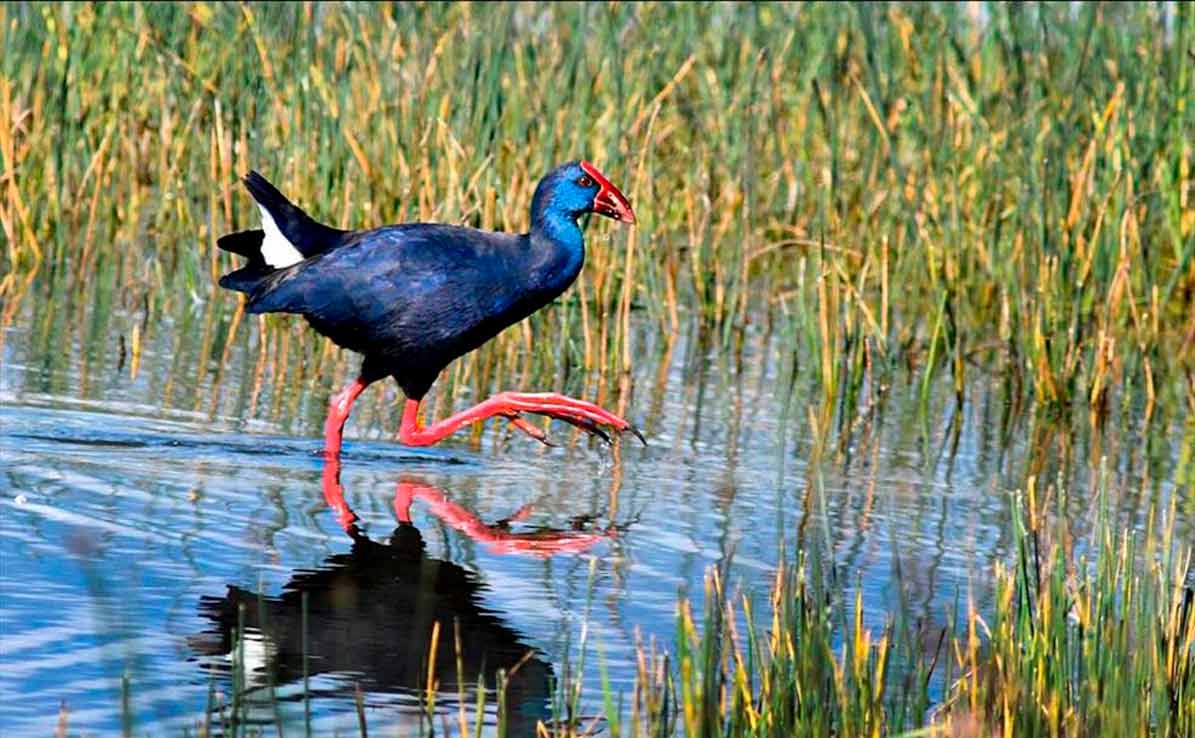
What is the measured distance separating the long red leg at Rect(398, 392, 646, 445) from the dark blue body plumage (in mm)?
155

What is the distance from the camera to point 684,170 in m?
9.67

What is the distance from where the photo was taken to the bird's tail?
6453 millimetres

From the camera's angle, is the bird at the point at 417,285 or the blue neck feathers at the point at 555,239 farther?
the blue neck feathers at the point at 555,239

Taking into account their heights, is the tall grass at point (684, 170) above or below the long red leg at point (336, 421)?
above

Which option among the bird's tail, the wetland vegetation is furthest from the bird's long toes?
the bird's tail

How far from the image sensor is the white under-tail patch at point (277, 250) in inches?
255

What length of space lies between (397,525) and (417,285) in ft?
2.94

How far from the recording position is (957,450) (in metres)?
7.02

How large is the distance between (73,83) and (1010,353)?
3649 millimetres

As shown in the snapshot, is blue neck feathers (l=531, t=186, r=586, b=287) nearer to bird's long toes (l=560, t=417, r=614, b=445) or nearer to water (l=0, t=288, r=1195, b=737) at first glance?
bird's long toes (l=560, t=417, r=614, b=445)

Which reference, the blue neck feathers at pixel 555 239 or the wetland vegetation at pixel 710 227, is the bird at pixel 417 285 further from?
the wetland vegetation at pixel 710 227

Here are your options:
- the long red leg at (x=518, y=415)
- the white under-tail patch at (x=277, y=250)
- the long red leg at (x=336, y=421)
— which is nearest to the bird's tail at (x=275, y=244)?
the white under-tail patch at (x=277, y=250)

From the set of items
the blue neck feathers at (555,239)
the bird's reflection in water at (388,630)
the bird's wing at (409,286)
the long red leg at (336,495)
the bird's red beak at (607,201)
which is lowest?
the bird's reflection in water at (388,630)

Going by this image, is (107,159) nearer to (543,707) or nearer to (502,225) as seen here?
(502,225)
